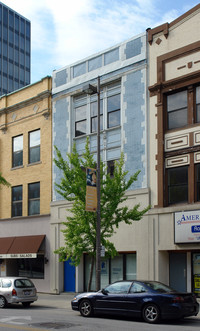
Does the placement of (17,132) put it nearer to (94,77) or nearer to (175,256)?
(94,77)

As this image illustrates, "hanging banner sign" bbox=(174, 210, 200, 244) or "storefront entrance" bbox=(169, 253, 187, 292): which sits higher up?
"hanging banner sign" bbox=(174, 210, 200, 244)

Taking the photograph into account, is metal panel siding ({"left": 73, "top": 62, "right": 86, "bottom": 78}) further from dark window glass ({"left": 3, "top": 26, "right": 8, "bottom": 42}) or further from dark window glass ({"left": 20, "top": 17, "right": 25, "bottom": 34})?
dark window glass ({"left": 20, "top": 17, "right": 25, "bottom": 34})

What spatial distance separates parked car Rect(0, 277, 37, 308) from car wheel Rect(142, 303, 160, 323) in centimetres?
669

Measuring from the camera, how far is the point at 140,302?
1554cm

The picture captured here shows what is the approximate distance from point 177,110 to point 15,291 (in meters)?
10.8

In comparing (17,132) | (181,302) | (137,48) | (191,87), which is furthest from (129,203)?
(17,132)

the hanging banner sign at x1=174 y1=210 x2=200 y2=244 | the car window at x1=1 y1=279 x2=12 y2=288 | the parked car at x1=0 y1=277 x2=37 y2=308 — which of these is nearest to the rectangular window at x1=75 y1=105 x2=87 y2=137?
the hanging banner sign at x1=174 y1=210 x2=200 y2=244

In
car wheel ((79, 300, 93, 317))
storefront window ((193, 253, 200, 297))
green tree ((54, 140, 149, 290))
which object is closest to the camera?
car wheel ((79, 300, 93, 317))

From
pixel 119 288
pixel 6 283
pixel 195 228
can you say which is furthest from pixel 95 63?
pixel 119 288

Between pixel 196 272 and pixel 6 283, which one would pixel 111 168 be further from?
pixel 6 283

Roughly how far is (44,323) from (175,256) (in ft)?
29.1

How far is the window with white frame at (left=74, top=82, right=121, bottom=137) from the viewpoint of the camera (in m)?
25.8

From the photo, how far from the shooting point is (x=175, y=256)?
22.5m

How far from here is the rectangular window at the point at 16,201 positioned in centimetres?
3119
